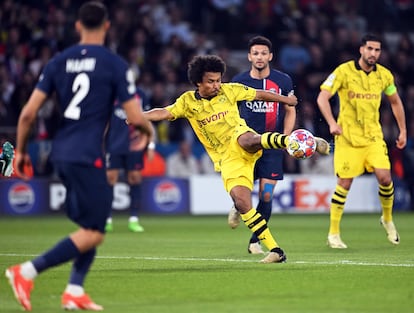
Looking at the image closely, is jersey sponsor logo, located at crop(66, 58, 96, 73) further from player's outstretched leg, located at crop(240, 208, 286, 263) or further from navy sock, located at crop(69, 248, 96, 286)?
player's outstretched leg, located at crop(240, 208, 286, 263)

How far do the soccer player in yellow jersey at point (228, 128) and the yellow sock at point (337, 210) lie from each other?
2644 millimetres

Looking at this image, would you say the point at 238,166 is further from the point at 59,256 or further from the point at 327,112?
the point at 59,256

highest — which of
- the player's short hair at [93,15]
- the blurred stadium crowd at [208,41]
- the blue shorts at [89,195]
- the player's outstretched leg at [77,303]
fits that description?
the blurred stadium crowd at [208,41]

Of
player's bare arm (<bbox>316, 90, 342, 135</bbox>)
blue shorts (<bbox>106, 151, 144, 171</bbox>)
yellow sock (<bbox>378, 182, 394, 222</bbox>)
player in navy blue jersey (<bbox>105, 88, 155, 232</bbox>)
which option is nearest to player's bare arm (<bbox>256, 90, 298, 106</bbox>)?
player's bare arm (<bbox>316, 90, 342, 135</bbox>)

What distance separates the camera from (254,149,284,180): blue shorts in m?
13.3

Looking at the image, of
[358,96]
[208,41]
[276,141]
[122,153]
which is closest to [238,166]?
[276,141]

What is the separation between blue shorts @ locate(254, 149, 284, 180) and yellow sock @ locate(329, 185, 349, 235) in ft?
3.18

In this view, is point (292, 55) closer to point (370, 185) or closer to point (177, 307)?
point (370, 185)

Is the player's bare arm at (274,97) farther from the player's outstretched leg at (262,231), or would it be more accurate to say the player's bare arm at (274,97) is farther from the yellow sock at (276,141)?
the player's outstretched leg at (262,231)

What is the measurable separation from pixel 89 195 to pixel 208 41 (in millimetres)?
19840

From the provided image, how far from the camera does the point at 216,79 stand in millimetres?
11195

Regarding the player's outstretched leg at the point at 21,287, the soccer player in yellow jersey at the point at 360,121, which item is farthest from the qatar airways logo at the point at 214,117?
the player's outstretched leg at the point at 21,287

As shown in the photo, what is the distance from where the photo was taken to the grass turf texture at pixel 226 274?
8.23 metres

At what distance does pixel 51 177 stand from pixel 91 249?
14609 mm
